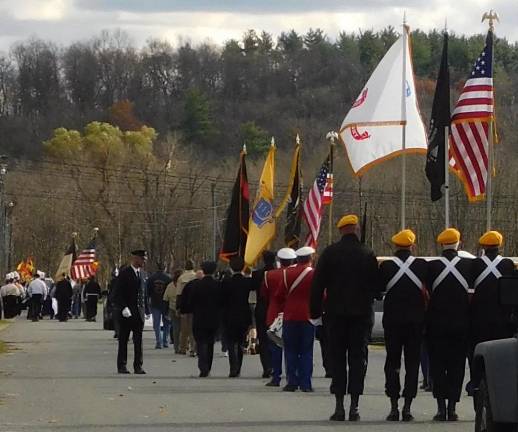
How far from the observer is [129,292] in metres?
23.0

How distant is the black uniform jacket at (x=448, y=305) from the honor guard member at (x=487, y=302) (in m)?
0.10

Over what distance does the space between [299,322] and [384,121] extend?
1065 cm

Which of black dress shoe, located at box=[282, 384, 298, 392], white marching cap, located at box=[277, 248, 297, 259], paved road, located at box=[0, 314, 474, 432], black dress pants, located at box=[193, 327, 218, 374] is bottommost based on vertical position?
paved road, located at box=[0, 314, 474, 432]

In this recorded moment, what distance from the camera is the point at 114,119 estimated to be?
494ft

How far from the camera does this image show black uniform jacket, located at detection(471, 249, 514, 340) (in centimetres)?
1538

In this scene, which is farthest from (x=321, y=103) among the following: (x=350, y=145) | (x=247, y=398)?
(x=247, y=398)

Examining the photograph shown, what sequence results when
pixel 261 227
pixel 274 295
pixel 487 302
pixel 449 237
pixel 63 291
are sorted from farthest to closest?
pixel 63 291 < pixel 261 227 < pixel 274 295 < pixel 449 237 < pixel 487 302

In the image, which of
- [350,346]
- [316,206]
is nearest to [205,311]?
[350,346]

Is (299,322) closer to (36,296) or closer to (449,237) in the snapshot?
(449,237)

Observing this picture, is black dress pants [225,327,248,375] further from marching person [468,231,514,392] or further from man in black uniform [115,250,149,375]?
marching person [468,231,514,392]

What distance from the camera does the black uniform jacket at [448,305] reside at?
15406 mm

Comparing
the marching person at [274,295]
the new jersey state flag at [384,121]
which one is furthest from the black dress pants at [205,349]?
the new jersey state flag at [384,121]

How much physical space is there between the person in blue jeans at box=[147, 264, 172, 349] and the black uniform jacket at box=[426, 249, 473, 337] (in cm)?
1690

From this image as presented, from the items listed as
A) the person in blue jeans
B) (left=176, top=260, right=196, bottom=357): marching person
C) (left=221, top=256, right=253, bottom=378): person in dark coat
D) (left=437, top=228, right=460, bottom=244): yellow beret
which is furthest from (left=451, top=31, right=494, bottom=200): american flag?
A: (left=437, top=228, right=460, bottom=244): yellow beret
